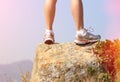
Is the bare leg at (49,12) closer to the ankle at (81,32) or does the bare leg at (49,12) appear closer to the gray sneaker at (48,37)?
the gray sneaker at (48,37)

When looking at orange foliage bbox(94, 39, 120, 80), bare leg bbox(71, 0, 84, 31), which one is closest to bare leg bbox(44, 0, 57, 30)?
bare leg bbox(71, 0, 84, 31)

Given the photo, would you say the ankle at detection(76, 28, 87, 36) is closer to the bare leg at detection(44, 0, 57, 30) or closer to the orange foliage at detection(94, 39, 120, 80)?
the orange foliage at detection(94, 39, 120, 80)

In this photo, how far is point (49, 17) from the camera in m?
10.6

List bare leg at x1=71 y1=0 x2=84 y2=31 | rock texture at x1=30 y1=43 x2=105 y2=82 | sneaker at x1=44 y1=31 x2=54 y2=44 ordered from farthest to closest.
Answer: sneaker at x1=44 y1=31 x2=54 y2=44, rock texture at x1=30 y1=43 x2=105 y2=82, bare leg at x1=71 y1=0 x2=84 y2=31

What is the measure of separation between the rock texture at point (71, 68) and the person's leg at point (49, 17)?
43cm

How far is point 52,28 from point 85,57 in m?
0.99

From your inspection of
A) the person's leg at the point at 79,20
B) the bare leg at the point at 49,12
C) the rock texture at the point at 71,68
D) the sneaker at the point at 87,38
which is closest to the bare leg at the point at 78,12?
the person's leg at the point at 79,20

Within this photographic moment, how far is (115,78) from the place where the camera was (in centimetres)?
1030

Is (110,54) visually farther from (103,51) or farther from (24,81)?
(24,81)

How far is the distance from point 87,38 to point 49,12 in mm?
1001

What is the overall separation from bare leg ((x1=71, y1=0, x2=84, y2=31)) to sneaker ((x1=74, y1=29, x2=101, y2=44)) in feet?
0.59

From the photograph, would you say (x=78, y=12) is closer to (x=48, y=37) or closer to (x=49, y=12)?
(x=49, y=12)

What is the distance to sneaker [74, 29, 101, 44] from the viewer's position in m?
10.3

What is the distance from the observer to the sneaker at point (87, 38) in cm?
1030
